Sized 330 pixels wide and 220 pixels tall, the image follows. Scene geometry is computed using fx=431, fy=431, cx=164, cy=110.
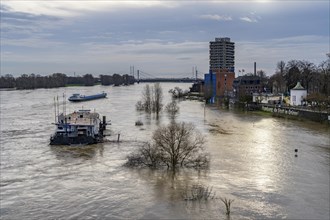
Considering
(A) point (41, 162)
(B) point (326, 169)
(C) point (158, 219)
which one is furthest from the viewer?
(A) point (41, 162)

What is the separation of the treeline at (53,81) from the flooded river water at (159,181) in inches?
4480

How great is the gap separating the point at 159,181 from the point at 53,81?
137 m

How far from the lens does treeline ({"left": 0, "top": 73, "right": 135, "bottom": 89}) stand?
140m

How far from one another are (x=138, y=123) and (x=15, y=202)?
Answer: 887 inches

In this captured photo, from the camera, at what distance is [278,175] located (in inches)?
774

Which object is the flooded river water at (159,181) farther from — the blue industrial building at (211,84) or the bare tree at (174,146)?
the blue industrial building at (211,84)

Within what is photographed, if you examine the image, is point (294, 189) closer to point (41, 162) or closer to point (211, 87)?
point (41, 162)

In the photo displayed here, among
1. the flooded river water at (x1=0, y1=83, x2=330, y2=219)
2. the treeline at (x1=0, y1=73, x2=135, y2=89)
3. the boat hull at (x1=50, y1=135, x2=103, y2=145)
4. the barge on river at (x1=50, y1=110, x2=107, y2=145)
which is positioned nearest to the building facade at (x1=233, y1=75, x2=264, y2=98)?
the flooded river water at (x1=0, y1=83, x2=330, y2=219)

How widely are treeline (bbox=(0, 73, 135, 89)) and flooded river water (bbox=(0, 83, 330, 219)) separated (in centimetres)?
11378

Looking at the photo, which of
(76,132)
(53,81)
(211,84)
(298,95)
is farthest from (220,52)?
(76,132)

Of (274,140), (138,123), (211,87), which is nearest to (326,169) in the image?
(274,140)

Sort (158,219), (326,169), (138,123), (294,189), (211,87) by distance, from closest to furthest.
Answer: (158,219) < (294,189) < (326,169) < (138,123) < (211,87)

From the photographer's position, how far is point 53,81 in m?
150

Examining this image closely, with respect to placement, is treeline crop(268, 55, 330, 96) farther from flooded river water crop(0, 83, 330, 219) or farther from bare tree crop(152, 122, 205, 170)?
bare tree crop(152, 122, 205, 170)
